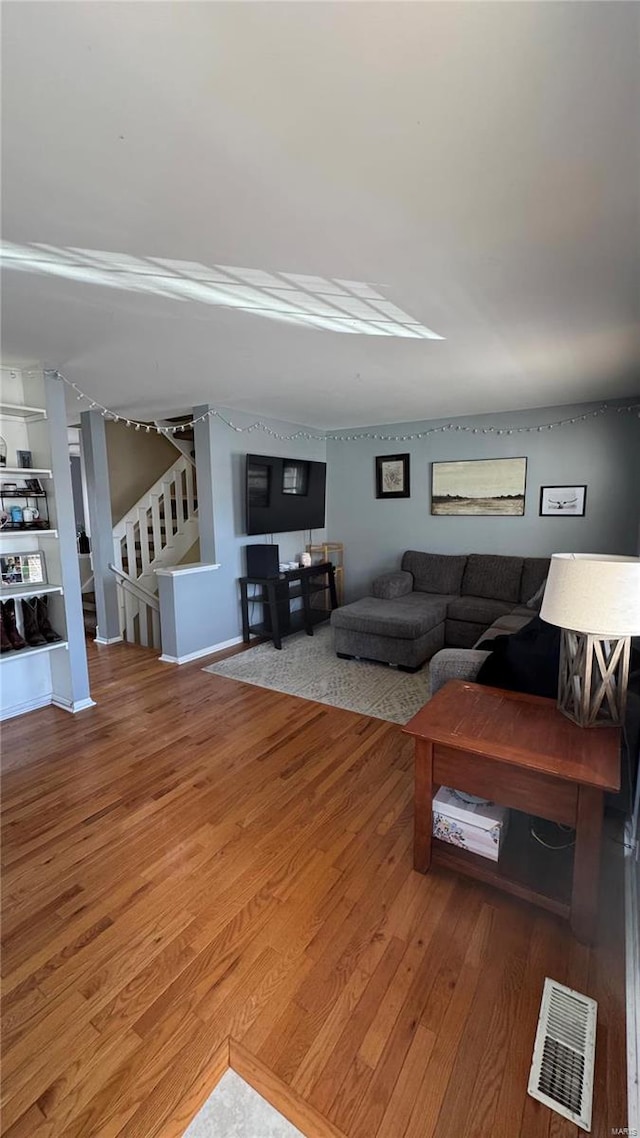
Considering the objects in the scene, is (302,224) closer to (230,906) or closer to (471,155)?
(471,155)

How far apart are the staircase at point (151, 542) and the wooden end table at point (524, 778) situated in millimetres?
3929

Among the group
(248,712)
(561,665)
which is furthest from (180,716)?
(561,665)

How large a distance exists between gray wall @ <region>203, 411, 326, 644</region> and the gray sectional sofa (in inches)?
45.2

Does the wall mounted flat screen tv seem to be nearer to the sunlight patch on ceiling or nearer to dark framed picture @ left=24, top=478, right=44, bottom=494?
dark framed picture @ left=24, top=478, right=44, bottom=494

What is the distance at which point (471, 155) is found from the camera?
1.14m

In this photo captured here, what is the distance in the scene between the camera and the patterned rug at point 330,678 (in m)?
3.19

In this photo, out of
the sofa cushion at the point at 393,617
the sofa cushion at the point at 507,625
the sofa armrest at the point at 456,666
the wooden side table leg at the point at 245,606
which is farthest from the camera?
the wooden side table leg at the point at 245,606

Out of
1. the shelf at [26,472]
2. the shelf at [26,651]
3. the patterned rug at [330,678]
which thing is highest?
the shelf at [26,472]

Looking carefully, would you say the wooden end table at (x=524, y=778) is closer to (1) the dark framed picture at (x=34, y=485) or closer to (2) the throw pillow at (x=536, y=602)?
(2) the throw pillow at (x=536, y=602)

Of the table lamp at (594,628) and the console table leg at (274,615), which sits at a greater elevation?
the table lamp at (594,628)

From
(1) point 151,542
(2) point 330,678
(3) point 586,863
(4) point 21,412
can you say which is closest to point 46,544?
(4) point 21,412

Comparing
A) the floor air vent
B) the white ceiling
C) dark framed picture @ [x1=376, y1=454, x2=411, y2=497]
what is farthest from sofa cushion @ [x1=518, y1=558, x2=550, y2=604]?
the floor air vent

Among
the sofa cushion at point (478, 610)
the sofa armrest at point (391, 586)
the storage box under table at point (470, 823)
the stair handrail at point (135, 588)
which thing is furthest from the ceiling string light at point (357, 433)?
the storage box under table at point (470, 823)

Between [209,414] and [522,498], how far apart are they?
3.19 m
